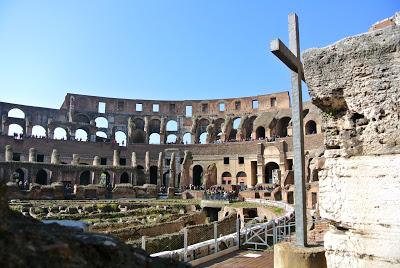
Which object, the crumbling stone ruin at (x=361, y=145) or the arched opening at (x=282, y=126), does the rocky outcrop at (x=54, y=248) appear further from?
the arched opening at (x=282, y=126)

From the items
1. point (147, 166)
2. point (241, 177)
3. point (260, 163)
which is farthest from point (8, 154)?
point (260, 163)

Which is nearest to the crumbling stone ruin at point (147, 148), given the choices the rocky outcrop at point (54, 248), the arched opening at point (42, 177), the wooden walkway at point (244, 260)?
the arched opening at point (42, 177)

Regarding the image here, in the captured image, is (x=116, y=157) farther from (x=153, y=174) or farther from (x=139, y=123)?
(x=139, y=123)

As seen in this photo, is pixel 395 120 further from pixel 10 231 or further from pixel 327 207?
pixel 10 231

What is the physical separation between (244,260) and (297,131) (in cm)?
445

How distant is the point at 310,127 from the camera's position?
42.8 metres

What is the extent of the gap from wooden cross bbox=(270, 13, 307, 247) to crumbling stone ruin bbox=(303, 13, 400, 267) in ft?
4.38

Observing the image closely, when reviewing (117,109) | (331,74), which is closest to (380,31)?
(331,74)

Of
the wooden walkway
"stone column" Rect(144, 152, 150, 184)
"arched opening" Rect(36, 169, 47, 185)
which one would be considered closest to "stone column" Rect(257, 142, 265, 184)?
"stone column" Rect(144, 152, 150, 184)

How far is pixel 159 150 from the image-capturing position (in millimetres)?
47000

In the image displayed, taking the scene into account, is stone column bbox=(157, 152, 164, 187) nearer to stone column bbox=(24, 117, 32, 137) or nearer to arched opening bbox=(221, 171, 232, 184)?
arched opening bbox=(221, 171, 232, 184)

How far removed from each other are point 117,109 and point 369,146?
53733mm

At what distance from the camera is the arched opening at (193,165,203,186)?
47.4m

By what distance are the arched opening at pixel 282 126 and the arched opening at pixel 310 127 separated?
4.23 metres
